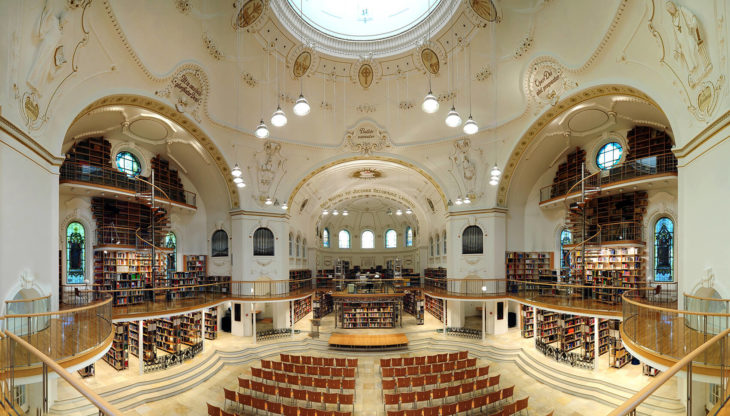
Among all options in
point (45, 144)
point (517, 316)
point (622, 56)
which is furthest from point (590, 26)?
point (45, 144)

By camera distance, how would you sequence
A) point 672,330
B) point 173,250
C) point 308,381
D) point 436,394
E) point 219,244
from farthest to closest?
1. point 219,244
2. point 173,250
3. point 308,381
4. point 436,394
5. point 672,330

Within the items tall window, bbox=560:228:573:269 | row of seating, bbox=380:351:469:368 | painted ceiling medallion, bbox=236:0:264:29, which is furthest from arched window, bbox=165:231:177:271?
tall window, bbox=560:228:573:269

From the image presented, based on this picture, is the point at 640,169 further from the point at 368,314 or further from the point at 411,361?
the point at 368,314

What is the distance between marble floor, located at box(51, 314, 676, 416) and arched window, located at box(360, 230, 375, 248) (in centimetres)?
1809

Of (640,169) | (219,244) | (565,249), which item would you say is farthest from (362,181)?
(640,169)

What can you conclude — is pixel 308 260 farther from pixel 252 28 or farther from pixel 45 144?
pixel 45 144

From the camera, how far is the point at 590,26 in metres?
10.7

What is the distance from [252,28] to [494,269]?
14871mm

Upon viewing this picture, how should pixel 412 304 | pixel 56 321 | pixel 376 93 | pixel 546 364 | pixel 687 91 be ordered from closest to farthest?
pixel 56 321 < pixel 687 91 < pixel 546 364 < pixel 376 93 < pixel 412 304

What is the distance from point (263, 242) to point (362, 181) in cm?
Result: 831

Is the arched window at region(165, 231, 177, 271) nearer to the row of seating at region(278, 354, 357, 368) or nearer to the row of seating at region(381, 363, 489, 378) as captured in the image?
the row of seating at region(278, 354, 357, 368)

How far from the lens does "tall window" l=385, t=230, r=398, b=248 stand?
34344mm

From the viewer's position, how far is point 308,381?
1135cm

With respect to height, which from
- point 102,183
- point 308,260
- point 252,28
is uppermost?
point 252,28
